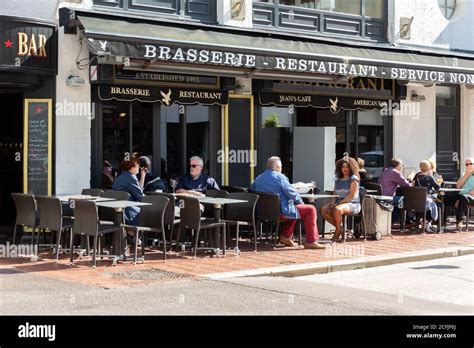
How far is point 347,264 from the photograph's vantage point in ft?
38.4

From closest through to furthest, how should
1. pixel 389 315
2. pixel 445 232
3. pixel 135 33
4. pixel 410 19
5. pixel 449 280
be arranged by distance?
pixel 389 315
pixel 449 280
pixel 135 33
pixel 445 232
pixel 410 19

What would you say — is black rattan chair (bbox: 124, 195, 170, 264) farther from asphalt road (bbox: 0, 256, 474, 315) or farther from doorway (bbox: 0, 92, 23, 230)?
doorway (bbox: 0, 92, 23, 230)

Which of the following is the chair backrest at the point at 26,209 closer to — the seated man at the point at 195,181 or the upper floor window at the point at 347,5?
the seated man at the point at 195,181

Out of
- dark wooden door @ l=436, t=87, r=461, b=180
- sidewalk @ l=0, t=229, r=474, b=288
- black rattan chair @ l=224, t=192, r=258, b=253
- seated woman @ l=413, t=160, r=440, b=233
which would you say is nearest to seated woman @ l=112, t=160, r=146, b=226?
sidewalk @ l=0, t=229, r=474, b=288

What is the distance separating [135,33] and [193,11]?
2.46 m

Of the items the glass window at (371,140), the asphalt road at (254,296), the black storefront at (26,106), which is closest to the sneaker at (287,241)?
the asphalt road at (254,296)

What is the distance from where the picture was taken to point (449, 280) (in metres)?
10.7

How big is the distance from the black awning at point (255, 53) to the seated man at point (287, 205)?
7.14 ft

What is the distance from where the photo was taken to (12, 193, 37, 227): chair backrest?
12094 millimetres

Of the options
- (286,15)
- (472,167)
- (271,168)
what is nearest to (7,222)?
(271,168)

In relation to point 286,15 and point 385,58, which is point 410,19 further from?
point 286,15

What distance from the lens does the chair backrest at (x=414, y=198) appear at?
15.5 metres

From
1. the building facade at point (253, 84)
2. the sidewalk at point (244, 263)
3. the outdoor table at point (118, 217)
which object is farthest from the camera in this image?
the building facade at point (253, 84)

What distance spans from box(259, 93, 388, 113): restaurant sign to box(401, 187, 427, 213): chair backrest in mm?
2613
